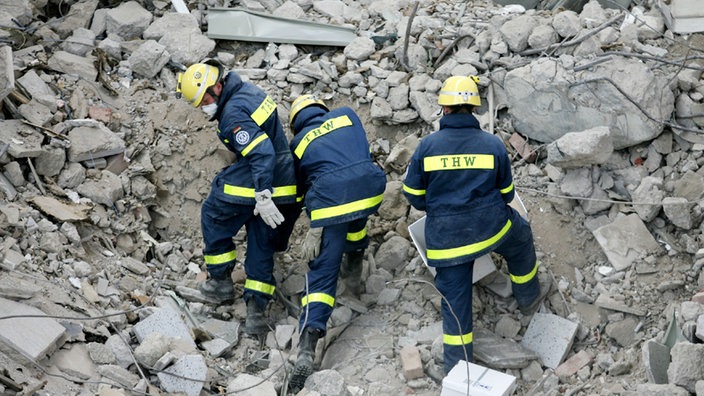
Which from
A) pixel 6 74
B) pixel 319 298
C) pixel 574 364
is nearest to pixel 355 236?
pixel 319 298

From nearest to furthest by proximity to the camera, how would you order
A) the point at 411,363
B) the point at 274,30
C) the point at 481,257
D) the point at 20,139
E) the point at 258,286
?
the point at 411,363
the point at 481,257
the point at 258,286
the point at 20,139
the point at 274,30

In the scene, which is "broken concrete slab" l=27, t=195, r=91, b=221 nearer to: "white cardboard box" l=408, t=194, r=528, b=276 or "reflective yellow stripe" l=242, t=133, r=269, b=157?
"reflective yellow stripe" l=242, t=133, r=269, b=157

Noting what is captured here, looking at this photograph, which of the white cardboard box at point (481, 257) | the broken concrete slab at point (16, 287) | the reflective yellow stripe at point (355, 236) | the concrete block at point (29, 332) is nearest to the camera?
the concrete block at point (29, 332)

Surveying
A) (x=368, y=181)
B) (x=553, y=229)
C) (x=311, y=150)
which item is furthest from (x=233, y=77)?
(x=553, y=229)

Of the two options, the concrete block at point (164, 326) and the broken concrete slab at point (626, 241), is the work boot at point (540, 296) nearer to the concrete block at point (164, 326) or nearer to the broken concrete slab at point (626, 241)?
the broken concrete slab at point (626, 241)

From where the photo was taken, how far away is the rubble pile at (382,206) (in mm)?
5742

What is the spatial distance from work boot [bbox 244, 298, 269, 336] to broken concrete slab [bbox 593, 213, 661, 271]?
252 centimetres

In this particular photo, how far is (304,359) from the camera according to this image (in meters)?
5.96

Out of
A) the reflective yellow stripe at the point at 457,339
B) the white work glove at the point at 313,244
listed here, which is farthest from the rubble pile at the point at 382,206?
the white work glove at the point at 313,244

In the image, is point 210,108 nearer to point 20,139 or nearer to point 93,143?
point 93,143

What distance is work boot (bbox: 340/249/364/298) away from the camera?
265 inches

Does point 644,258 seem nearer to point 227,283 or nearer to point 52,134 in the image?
point 227,283

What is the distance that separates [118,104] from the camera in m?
7.50

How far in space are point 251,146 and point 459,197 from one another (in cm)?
143
